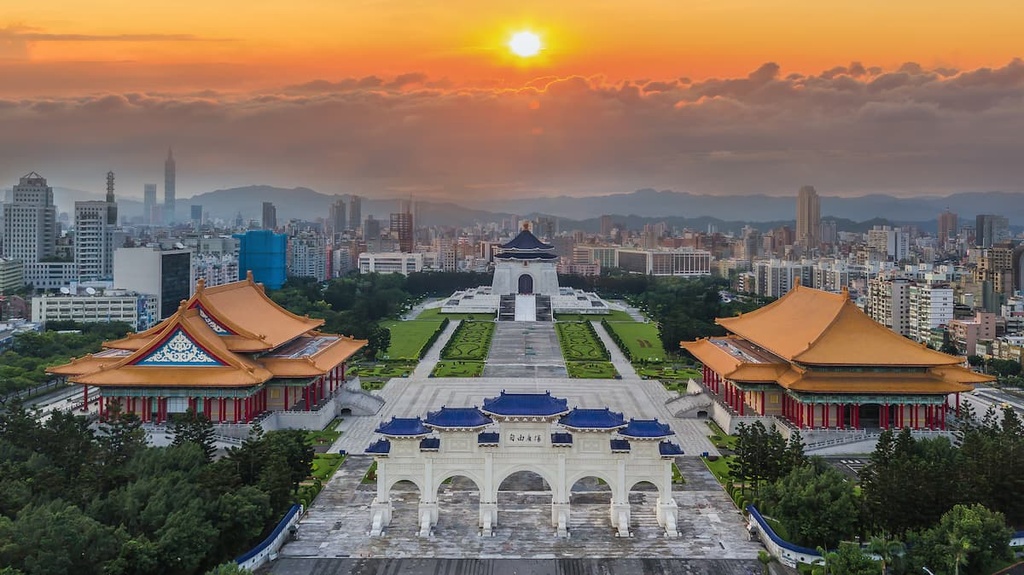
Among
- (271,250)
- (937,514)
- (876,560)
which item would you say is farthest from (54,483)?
(271,250)

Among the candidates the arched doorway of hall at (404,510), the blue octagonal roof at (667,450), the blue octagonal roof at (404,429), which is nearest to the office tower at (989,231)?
the blue octagonal roof at (667,450)

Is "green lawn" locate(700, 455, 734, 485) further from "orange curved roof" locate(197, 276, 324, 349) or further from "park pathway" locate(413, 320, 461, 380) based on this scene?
"park pathway" locate(413, 320, 461, 380)

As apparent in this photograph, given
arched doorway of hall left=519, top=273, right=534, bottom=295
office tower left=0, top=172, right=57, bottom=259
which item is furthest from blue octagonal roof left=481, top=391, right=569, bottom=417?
office tower left=0, top=172, right=57, bottom=259

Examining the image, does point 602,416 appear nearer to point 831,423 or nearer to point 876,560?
point 876,560

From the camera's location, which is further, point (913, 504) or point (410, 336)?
point (410, 336)

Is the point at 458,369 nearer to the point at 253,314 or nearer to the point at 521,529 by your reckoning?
the point at 253,314

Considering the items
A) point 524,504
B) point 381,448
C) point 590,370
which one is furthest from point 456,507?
point 590,370
